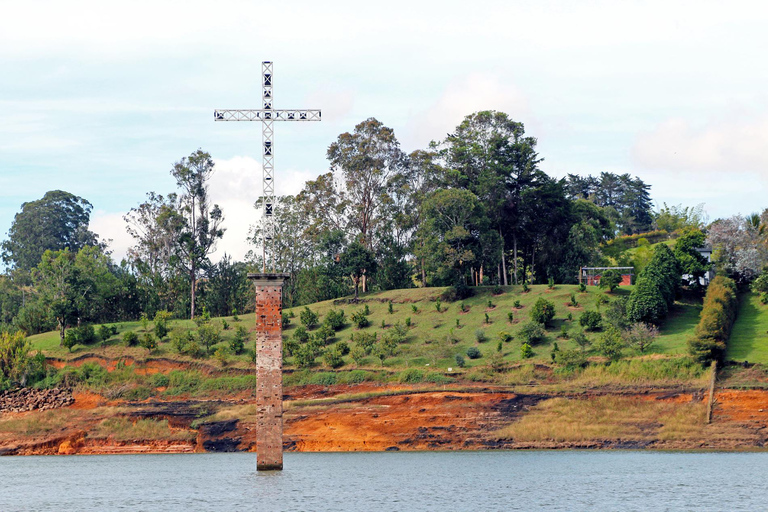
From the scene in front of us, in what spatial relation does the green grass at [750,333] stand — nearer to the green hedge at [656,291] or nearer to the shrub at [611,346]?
the green hedge at [656,291]

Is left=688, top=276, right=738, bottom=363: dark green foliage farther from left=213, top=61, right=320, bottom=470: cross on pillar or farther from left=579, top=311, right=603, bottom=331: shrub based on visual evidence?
left=213, top=61, right=320, bottom=470: cross on pillar

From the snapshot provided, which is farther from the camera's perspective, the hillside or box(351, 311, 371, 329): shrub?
box(351, 311, 371, 329): shrub

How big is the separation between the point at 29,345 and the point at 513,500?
58625mm

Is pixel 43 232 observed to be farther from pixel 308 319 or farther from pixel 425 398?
pixel 425 398

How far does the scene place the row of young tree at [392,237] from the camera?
90250mm

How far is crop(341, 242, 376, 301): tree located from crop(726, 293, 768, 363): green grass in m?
35.6

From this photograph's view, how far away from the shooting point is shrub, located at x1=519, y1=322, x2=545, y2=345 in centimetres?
7644

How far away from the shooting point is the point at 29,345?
8569cm

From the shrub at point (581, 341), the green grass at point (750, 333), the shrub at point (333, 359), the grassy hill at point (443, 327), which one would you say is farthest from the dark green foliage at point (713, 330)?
the shrub at point (333, 359)

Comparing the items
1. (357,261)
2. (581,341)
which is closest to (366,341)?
(357,261)

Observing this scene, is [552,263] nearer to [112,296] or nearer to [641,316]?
[641,316]

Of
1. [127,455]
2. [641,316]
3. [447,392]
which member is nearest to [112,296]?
[127,455]

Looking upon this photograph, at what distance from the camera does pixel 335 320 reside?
86.9 metres

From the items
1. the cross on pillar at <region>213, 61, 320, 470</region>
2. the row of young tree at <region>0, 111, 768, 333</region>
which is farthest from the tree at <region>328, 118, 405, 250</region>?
the cross on pillar at <region>213, 61, 320, 470</region>
